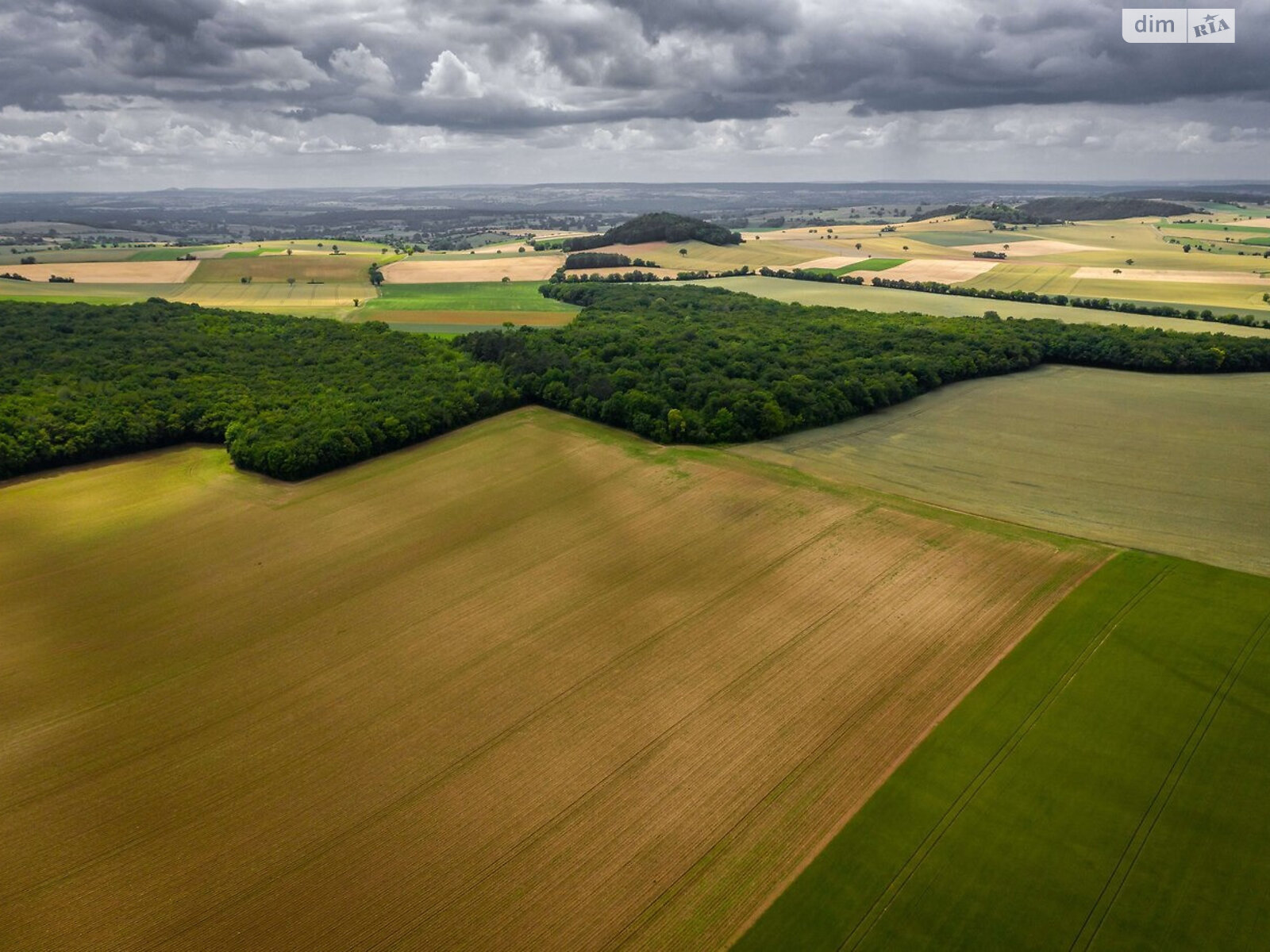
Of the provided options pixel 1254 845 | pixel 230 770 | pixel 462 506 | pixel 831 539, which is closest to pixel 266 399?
pixel 462 506

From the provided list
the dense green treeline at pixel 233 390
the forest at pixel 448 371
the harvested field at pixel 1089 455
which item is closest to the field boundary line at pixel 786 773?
the harvested field at pixel 1089 455

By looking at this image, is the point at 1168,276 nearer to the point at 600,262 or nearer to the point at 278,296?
the point at 600,262

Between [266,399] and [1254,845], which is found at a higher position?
[266,399]

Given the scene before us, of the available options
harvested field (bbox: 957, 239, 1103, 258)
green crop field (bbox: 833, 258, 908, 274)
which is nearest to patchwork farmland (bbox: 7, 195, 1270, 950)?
green crop field (bbox: 833, 258, 908, 274)

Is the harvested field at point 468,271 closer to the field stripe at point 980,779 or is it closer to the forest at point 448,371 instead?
the forest at point 448,371

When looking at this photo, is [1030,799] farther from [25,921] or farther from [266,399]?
[266,399]
